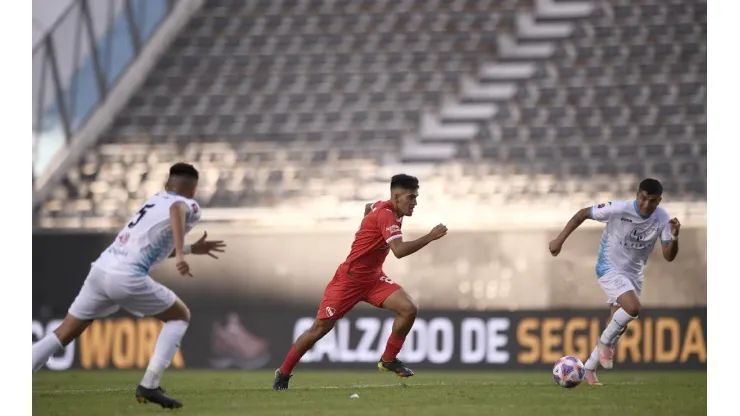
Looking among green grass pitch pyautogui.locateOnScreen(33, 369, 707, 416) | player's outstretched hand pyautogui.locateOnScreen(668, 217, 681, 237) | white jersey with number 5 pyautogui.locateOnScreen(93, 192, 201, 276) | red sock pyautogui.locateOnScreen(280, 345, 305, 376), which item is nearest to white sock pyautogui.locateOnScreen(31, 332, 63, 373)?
green grass pitch pyautogui.locateOnScreen(33, 369, 707, 416)

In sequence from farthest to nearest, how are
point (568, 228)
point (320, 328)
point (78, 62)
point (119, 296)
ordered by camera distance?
point (78, 62), point (568, 228), point (320, 328), point (119, 296)

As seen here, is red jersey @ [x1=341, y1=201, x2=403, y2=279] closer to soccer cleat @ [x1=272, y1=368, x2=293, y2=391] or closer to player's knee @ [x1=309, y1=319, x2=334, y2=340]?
player's knee @ [x1=309, y1=319, x2=334, y2=340]

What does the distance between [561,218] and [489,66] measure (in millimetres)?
2788

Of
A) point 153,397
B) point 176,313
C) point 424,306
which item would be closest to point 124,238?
point 176,313

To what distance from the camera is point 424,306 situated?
505 inches

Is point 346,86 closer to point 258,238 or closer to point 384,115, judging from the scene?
point 384,115

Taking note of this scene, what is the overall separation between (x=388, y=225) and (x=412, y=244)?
370mm

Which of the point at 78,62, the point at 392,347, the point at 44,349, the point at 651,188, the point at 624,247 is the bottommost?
the point at 392,347

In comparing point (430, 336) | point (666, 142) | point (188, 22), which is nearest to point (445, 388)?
point (430, 336)

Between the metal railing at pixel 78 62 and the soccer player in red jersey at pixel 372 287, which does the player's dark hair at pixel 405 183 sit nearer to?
the soccer player in red jersey at pixel 372 287

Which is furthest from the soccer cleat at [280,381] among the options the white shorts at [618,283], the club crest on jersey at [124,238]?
the white shorts at [618,283]

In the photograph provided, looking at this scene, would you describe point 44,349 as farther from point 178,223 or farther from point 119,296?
point 178,223

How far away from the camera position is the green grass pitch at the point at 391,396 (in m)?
6.82

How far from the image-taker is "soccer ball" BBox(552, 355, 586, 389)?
792 centimetres
